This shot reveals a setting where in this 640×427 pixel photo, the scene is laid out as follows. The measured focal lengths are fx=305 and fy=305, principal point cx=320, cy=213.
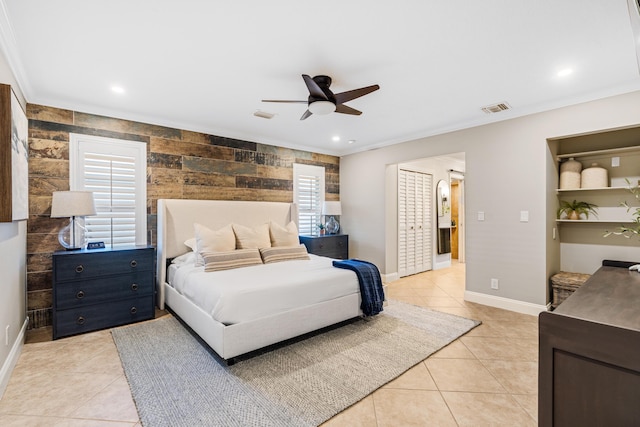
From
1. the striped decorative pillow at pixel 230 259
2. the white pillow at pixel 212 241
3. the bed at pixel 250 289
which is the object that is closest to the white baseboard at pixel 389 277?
the bed at pixel 250 289

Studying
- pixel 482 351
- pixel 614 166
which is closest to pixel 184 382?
pixel 482 351

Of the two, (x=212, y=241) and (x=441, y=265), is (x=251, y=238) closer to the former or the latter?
(x=212, y=241)

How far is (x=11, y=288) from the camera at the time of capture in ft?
8.30

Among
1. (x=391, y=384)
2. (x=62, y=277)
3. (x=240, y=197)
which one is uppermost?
(x=240, y=197)

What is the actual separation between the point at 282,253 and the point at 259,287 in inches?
49.7

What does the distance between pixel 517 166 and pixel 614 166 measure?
1.00 m

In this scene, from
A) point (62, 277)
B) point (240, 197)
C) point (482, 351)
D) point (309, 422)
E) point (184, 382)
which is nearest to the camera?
point (309, 422)

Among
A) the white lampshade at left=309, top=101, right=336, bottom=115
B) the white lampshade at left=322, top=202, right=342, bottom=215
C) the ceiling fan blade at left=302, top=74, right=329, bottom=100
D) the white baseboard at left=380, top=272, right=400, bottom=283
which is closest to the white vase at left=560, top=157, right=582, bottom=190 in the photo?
the white baseboard at left=380, top=272, right=400, bottom=283

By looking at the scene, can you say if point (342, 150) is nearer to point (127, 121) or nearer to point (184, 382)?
point (127, 121)

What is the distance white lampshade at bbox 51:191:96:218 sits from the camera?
120 inches

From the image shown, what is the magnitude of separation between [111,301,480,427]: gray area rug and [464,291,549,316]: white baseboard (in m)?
0.76

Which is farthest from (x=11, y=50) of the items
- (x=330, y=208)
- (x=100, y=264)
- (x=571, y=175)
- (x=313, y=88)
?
(x=571, y=175)

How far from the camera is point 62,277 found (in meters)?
2.97

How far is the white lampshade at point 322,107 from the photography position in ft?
8.74
